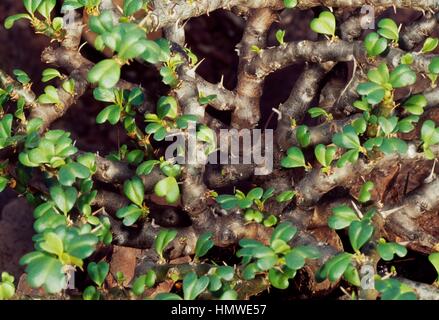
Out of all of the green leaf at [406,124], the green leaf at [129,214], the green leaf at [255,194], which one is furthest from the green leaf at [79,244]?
the green leaf at [406,124]

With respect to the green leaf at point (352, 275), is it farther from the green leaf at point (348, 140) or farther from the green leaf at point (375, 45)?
the green leaf at point (375, 45)

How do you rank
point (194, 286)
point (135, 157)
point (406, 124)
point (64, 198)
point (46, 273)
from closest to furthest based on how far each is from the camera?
point (46, 273)
point (194, 286)
point (64, 198)
point (406, 124)
point (135, 157)

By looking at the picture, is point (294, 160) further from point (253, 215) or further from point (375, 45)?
point (375, 45)

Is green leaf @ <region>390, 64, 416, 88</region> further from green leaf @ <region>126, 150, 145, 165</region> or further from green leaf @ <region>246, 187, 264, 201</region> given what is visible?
green leaf @ <region>126, 150, 145, 165</region>

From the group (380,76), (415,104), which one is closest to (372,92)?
(380,76)
